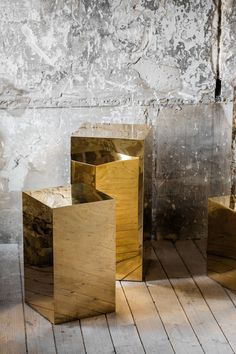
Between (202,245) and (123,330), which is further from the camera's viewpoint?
(202,245)

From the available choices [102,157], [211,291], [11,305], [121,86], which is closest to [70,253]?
[11,305]

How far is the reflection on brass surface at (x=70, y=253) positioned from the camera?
254 cm

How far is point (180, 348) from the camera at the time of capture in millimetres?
2422

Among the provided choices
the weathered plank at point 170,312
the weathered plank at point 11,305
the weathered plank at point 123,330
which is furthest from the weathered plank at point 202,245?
the weathered plank at point 11,305

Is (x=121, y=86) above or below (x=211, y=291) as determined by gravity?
above

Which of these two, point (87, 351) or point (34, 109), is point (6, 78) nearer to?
point (34, 109)

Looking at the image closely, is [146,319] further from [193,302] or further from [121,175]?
[121,175]

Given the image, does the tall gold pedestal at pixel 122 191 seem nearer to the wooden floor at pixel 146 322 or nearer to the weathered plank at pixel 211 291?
the wooden floor at pixel 146 322

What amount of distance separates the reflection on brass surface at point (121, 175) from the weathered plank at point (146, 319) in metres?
0.10

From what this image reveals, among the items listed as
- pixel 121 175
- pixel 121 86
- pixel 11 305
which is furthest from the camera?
pixel 121 86

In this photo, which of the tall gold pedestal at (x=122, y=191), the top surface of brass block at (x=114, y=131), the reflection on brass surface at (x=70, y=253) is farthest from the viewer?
the top surface of brass block at (x=114, y=131)

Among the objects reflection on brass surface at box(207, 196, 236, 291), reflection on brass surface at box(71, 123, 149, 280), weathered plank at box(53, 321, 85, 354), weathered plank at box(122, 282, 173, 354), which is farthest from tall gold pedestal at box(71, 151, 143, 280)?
weathered plank at box(53, 321, 85, 354)

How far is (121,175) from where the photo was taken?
290 centimetres

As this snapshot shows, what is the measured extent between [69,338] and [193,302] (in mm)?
603
